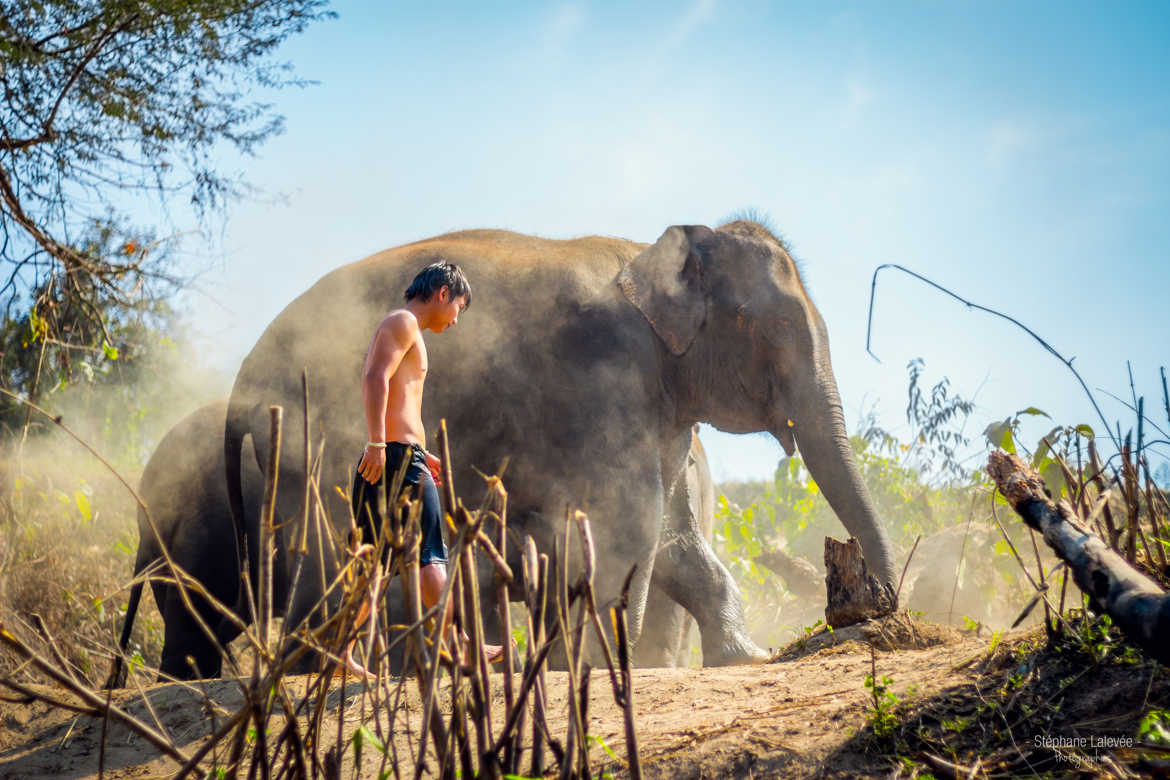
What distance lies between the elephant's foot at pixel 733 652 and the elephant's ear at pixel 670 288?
200 centimetres

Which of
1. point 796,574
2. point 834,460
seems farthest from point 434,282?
point 796,574

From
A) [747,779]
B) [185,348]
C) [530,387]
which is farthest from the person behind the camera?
[185,348]

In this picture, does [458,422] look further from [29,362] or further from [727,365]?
[29,362]

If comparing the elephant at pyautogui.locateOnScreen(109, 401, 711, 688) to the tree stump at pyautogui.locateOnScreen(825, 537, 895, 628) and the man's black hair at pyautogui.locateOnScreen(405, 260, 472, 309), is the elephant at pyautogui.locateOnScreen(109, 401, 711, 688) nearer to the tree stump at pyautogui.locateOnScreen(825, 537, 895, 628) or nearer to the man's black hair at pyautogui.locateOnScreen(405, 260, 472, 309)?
the tree stump at pyautogui.locateOnScreen(825, 537, 895, 628)

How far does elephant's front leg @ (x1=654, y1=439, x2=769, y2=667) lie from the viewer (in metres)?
6.44

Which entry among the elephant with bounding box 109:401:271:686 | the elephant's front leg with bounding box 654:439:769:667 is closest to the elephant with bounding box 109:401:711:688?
the elephant with bounding box 109:401:271:686

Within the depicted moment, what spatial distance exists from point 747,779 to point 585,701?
779 mm

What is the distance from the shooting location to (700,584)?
6770 millimetres

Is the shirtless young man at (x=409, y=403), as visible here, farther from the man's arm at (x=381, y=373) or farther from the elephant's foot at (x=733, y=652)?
the elephant's foot at (x=733, y=652)

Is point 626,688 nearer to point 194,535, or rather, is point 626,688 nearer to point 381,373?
point 381,373

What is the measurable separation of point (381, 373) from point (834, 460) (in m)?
3.63

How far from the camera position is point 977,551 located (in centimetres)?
828

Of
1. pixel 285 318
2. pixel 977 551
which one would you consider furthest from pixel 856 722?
pixel 977 551

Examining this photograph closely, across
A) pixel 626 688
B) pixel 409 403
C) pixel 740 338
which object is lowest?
pixel 626 688
